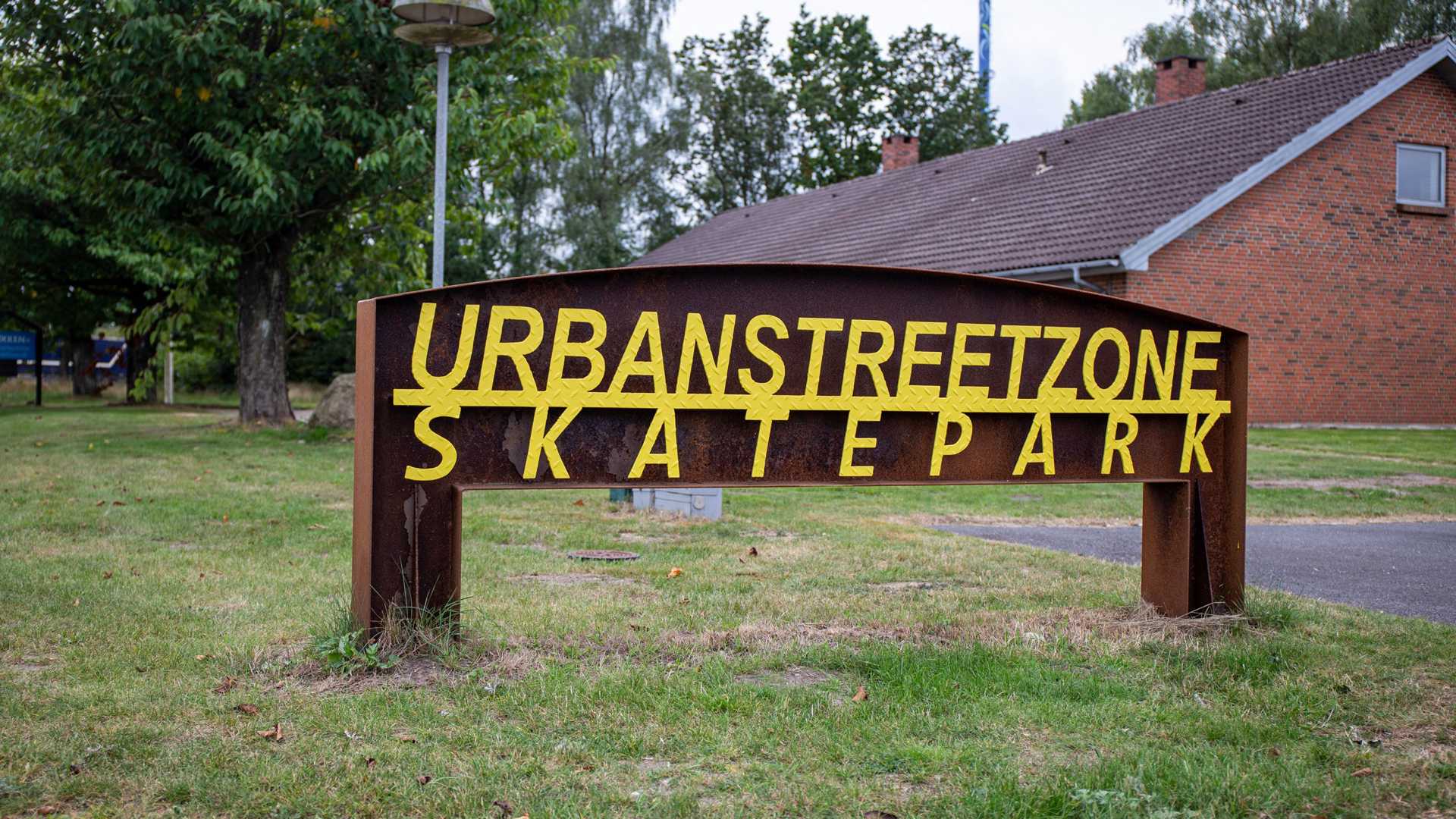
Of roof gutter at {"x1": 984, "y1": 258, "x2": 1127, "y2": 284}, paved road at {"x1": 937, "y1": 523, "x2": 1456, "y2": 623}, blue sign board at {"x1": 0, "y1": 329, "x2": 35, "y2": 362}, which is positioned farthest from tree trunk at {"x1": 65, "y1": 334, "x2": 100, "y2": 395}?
paved road at {"x1": 937, "y1": 523, "x2": 1456, "y2": 623}

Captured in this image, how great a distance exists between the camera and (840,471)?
5.04 m

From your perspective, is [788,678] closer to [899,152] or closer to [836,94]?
[899,152]

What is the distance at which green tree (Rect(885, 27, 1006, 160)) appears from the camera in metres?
49.2

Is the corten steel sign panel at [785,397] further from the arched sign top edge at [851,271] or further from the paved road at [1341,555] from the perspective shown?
the paved road at [1341,555]

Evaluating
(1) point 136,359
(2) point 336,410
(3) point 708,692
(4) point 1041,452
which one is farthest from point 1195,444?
(1) point 136,359

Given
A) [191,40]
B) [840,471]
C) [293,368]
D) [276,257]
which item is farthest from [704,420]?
[293,368]

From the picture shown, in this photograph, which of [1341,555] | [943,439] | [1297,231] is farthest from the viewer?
[1297,231]

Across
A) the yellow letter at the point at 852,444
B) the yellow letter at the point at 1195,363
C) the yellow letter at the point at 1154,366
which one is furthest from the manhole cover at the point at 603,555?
the yellow letter at the point at 1195,363

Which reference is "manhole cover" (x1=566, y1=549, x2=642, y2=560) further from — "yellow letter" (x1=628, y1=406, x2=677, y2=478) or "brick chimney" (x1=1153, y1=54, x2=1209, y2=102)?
"brick chimney" (x1=1153, y1=54, x2=1209, y2=102)

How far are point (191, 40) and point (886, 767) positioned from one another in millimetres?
13754

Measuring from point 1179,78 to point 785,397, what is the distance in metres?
24.8

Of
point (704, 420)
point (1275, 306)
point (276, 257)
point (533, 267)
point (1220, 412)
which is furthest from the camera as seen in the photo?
point (533, 267)

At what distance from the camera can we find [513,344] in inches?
183

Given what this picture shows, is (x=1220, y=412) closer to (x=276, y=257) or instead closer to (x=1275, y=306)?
(x=276, y=257)
